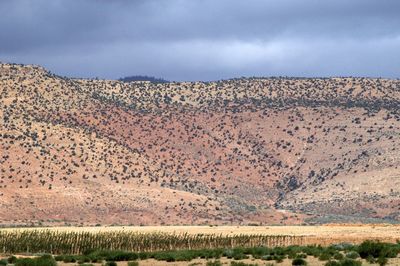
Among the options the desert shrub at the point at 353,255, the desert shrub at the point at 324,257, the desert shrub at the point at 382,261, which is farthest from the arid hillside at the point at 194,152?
the desert shrub at the point at 382,261

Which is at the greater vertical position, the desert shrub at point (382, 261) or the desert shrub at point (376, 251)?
the desert shrub at point (382, 261)

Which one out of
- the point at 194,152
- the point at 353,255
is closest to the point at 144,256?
the point at 353,255

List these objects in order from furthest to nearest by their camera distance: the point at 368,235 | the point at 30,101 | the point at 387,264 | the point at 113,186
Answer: the point at 30,101
the point at 113,186
the point at 368,235
the point at 387,264

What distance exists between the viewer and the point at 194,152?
171125mm

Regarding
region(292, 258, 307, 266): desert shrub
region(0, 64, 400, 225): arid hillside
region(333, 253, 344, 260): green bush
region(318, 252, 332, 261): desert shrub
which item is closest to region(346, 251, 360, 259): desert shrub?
region(333, 253, 344, 260): green bush

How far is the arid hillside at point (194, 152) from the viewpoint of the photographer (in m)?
138

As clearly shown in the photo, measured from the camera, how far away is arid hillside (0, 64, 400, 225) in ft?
453

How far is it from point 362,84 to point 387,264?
148m

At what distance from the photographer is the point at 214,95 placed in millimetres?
194875

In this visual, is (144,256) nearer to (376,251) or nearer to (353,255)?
(353,255)

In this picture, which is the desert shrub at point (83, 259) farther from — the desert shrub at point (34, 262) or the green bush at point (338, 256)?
the green bush at point (338, 256)

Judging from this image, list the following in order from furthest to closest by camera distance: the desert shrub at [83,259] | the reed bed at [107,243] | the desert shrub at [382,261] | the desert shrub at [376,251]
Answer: the reed bed at [107,243] → the desert shrub at [83,259] → the desert shrub at [376,251] → the desert shrub at [382,261]

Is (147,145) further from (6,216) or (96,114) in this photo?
(6,216)

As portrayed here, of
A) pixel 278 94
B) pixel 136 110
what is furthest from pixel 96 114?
pixel 278 94
